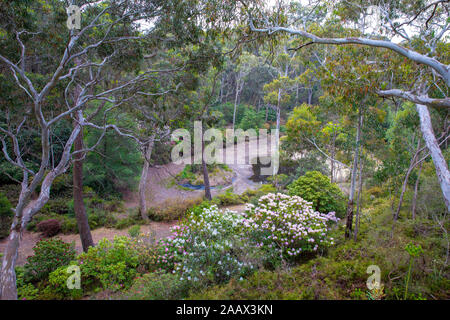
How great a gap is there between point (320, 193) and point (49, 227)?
391 inches

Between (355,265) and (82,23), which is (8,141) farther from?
(355,265)

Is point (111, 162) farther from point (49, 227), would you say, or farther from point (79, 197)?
point (79, 197)

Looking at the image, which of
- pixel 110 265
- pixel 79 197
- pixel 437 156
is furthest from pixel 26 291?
pixel 437 156

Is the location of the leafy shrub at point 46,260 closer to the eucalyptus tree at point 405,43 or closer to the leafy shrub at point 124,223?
the leafy shrub at point 124,223

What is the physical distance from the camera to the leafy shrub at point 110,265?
16.9 feet

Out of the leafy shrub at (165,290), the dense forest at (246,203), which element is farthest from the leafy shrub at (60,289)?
the leafy shrub at (165,290)

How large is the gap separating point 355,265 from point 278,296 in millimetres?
1688

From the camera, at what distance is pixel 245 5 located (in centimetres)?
578

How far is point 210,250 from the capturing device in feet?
15.6

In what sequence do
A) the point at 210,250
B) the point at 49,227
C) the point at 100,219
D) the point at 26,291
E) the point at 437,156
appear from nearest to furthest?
the point at 210,250 → the point at 26,291 → the point at 437,156 → the point at 49,227 → the point at 100,219

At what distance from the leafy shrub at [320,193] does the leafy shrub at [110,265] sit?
5.44 metres

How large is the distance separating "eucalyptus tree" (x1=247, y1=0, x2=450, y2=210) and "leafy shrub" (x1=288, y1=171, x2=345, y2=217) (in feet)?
9.59

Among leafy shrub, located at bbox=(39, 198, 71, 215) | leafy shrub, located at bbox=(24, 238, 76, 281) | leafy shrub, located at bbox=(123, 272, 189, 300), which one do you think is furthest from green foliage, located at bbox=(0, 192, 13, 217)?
leafy shrub, located at bbox=(123, 272, 189, 300)

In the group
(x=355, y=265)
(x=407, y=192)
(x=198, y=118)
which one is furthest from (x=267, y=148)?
(x=355, y=265)
